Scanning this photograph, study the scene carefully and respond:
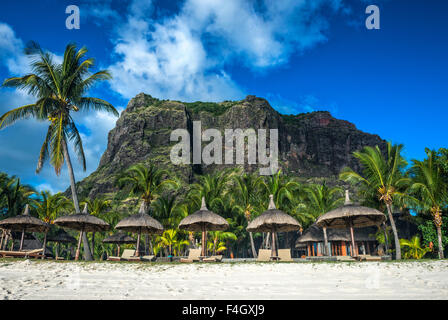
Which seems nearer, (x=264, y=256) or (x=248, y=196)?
(x=264, y=256)

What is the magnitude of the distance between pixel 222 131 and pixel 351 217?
6836cm

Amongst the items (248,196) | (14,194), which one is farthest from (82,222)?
(248,196)

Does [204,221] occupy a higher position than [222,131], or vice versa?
[222,131]

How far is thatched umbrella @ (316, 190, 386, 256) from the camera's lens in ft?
45.4

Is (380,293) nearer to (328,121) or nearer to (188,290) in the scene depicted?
(188,290)

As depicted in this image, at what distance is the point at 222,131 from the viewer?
8206 cm

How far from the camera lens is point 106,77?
1764cm

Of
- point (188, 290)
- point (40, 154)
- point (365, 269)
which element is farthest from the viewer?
point (40, 154)

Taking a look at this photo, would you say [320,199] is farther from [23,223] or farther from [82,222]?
[23,223]

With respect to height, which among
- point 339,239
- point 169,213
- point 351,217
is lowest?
point 339,239

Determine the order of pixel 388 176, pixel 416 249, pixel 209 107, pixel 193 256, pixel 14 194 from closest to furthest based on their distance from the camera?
pixel 193 256
pixel 388 176
pixel 416 249
pixel 14 194
pixel 209 107
